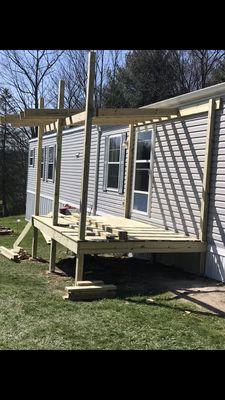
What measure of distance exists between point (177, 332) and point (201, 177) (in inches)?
137

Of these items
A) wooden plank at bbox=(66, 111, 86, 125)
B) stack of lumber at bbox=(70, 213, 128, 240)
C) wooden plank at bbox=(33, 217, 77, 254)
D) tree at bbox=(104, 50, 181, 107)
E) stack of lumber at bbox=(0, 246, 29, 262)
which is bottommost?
stack of lumber at bbox=(0, 246, 29, 262)

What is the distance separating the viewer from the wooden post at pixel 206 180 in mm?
7402

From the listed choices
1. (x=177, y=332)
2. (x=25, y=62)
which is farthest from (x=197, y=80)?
(x=177, y=332)

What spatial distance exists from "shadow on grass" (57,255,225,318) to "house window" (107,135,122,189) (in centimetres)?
259

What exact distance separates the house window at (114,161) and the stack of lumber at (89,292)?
5315 mm

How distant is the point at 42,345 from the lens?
434cm

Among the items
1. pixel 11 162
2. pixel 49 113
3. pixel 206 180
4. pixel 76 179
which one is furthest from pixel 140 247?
pixel 11 162

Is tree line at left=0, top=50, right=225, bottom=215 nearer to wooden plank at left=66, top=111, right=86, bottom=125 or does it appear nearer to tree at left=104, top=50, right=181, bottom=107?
tree at left=104, top=50, right=181, bottom=107

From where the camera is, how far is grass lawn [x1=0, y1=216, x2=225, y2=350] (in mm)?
4484

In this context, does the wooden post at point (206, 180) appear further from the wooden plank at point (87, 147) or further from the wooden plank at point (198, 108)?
the wooden plank at point (87, 147)

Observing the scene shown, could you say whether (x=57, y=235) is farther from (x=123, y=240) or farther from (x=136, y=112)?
(x=136, y=112)

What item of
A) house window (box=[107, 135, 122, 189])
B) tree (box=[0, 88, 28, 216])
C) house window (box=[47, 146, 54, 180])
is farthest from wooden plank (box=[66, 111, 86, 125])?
tree (box=[0, 88, 28, 216])

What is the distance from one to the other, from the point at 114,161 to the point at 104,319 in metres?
6.91
